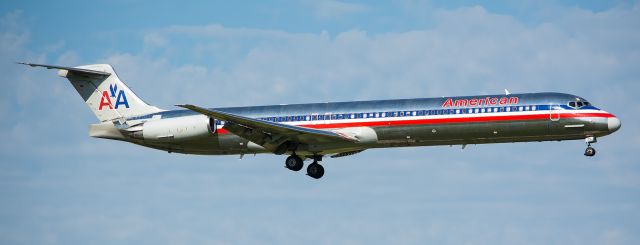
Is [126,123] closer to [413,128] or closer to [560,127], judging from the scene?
[413,128]

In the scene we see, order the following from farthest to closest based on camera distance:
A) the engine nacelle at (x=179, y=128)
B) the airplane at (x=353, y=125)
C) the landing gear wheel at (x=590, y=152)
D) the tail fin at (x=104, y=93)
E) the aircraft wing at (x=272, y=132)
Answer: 1. the tail fin at (x=104, y=93)
2. the engine nacelle at (x=179, y=128)
3. the aircraft wing at (x=272, y=132)
4. the airplane at (x=353, y=125)
5. the landing gear wheel at (x=590, y=152)

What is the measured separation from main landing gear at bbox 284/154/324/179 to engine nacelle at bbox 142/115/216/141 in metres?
4.12

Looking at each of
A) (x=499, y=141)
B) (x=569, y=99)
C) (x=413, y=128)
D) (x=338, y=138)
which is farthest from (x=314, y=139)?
(x=569, y=99)

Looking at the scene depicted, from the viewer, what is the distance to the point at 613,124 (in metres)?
45.9

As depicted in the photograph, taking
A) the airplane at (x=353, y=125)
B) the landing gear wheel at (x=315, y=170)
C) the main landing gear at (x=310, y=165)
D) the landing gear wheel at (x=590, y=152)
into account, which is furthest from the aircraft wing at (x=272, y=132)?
the landing gear wheel at (x=590, y=152)

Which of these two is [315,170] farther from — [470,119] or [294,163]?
[470,119]

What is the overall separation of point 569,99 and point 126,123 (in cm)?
2299

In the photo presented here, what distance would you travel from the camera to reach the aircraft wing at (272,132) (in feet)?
154

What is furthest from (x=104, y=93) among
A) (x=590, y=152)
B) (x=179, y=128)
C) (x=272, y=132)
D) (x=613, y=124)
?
(x=613, y=124)

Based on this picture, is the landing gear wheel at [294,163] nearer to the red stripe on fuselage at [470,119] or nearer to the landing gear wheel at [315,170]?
the landing gear wheel at [315,170]

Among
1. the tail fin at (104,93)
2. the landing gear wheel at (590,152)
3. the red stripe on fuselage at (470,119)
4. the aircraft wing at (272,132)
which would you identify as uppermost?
the tail fin at (104,93)

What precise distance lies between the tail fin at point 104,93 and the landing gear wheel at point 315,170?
919 cm

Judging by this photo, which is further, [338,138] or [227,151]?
[227,151]

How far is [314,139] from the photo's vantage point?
48.6 metres
